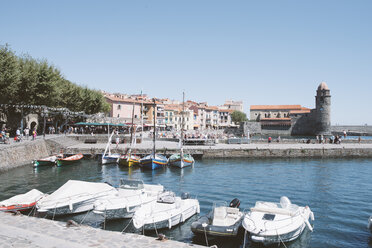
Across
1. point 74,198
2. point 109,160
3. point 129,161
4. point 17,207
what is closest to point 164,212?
point 74,198

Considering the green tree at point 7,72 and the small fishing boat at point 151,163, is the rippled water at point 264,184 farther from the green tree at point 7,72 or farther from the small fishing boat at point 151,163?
the green tree at point 7,72

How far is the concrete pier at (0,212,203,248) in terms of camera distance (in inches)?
409

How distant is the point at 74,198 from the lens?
55.6 ft

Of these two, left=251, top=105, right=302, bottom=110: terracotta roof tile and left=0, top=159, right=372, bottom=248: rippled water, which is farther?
left=251, top=105, right=302, bottom=110: terracotta roof tile

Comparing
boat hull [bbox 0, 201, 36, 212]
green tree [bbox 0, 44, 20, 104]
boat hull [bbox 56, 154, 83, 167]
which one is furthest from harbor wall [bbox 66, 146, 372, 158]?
boat hull [bbox 0, 201, 36, 212]

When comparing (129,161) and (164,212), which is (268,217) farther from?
(129,161)

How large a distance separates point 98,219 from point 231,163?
2554cm

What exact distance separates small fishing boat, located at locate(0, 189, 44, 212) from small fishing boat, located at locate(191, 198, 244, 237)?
9.66m

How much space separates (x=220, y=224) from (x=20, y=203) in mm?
11325

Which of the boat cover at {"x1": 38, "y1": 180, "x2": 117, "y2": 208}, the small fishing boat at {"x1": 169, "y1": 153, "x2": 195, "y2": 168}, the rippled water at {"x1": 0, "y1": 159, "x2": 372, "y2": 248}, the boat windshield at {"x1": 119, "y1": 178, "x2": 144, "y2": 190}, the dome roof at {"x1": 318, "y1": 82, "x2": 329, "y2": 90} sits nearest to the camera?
the rippled water at {"x1": 0, "y1": 159, "x2": 372, "y2": 248}

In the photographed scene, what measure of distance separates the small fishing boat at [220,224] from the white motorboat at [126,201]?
423cm

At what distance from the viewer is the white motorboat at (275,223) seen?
12.6 m

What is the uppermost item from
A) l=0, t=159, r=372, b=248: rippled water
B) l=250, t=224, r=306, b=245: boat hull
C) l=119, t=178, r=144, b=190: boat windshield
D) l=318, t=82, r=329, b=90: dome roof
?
l=318, t=82, r=329, b=90: dome roof

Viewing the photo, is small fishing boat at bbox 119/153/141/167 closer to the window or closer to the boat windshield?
the boat windshield
